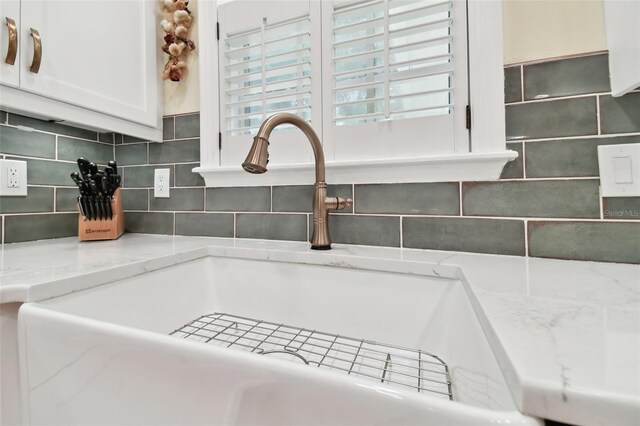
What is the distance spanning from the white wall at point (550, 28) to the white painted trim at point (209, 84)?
3.27ft

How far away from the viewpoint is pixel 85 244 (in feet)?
3.42

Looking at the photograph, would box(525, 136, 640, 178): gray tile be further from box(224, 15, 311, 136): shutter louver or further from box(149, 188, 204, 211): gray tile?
box(149, 188, 204, 211): gray tile

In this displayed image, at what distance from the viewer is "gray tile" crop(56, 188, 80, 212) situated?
1.20 metres

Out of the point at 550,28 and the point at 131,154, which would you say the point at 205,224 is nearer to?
the point at 131,154

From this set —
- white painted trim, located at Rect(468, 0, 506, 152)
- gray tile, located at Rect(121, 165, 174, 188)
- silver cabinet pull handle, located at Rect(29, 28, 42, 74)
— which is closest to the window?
white painted trim, located at Rect(468, 0, 506, 152)

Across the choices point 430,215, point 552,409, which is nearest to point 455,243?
point 430,215

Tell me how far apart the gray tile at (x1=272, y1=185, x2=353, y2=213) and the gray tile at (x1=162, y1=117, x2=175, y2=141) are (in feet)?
1.84

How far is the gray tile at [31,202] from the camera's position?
1047mm

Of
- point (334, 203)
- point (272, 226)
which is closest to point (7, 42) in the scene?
A: point (272, 226)

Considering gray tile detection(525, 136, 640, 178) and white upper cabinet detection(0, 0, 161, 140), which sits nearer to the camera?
gray tile detection(525, 136, 640, 178)

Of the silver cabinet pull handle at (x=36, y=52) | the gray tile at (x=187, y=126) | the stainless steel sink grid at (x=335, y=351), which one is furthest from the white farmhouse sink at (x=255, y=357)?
the silver cabinet pull handle at (x=36, y=52)

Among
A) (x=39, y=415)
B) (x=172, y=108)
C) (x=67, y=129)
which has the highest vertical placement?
(x=172, y=108)

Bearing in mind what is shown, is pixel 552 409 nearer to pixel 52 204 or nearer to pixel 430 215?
pixel 430 215

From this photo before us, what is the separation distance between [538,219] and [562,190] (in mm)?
92
